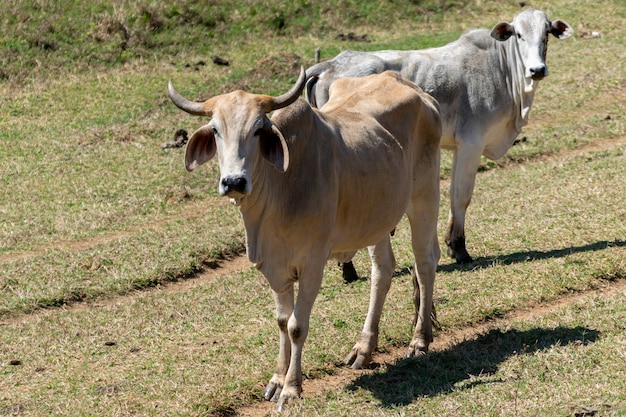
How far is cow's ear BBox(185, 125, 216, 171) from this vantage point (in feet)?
19.3

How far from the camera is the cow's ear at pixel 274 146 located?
572 cm

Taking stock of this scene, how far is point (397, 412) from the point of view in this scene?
586 centimetres

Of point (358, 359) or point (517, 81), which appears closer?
point (358, 359)

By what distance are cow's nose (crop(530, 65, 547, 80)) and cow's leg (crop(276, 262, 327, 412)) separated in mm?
3828

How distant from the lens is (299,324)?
19.9 feet

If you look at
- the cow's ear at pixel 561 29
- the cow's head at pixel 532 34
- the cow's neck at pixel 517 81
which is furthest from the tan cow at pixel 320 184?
the cow's ear at pixel 561 29

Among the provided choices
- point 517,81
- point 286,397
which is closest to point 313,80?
point 517,81

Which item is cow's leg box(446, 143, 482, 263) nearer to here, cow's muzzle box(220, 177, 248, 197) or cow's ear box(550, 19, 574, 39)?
cow's ear box(550, 19, 574, 39)

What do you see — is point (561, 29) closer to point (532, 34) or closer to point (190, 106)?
point (532, 34)

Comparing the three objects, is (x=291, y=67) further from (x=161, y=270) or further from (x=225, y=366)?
(x=225, y=366)

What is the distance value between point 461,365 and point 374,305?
748mm

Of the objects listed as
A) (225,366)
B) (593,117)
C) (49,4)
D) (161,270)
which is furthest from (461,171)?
(49,4)

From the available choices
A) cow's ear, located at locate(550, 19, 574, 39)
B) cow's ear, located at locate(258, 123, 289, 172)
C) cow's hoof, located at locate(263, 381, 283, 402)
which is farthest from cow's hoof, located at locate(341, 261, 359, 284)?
cow's ear, located at locate(258, 123, 289, 172)

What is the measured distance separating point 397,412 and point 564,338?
1536 mm
